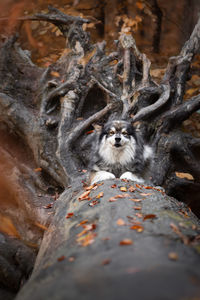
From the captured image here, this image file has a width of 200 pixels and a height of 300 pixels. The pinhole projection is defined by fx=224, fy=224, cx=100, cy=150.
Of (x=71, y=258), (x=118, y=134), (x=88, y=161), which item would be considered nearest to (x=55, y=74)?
(x=88, y=161)

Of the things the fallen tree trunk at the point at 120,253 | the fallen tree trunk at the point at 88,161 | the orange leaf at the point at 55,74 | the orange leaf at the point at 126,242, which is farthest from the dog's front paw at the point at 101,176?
the orange leaf at the point at 55,74

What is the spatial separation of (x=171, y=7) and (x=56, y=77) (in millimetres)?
7122

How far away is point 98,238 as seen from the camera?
1853 mm

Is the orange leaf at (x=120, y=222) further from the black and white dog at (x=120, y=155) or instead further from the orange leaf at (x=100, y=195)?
the black and white dog at (x=120, y=155)

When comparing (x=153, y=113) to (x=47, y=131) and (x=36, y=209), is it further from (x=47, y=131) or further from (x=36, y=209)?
A: (x=36, y=209)

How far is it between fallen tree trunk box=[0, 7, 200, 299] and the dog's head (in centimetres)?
29

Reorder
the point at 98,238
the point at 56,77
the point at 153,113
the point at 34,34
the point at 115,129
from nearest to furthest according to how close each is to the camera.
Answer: the point at 98,238
the point at 115,129
the point at 153,113
the point at 56,77
the point at 34,34

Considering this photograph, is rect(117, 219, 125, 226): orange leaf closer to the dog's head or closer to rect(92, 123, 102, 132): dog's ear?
the dog's head

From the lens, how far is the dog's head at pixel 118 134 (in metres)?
4.01

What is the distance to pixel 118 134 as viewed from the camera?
407cm

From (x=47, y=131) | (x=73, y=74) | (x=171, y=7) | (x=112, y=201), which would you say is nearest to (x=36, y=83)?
(x=73, y=74)

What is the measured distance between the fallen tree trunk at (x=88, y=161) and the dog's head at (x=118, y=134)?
289 millimetres

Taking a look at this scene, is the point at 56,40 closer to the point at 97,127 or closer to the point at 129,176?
the point at 97,127

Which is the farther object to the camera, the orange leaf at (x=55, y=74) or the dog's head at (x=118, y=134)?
the orange leaf at (x=55, y=74)
